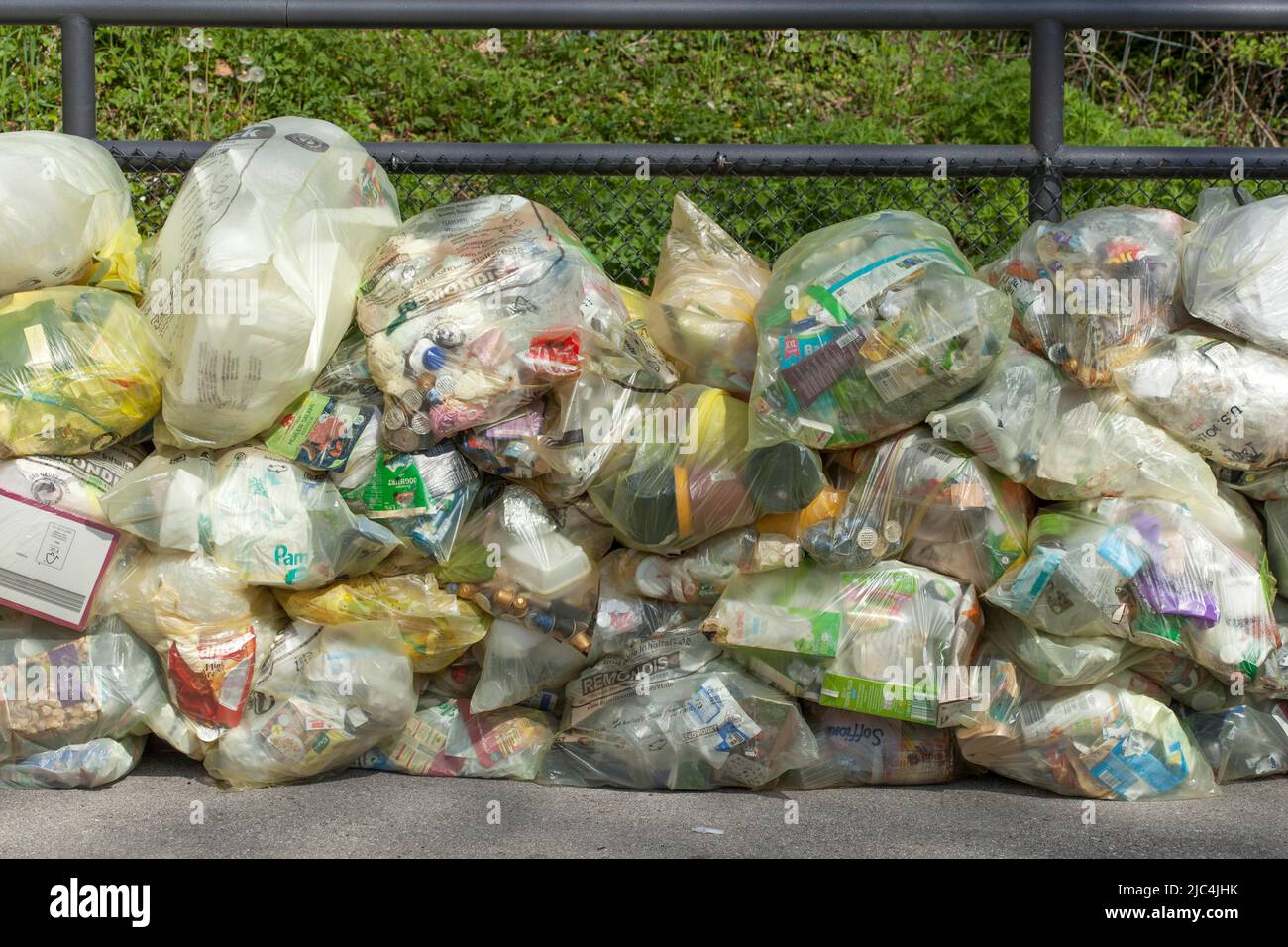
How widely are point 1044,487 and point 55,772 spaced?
2136 millimetres

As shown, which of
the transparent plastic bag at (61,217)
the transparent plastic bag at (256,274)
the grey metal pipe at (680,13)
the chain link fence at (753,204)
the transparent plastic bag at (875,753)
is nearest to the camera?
the transparent plastic bag at (256,274)

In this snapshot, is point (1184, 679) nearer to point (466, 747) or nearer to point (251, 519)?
point (466, 747)

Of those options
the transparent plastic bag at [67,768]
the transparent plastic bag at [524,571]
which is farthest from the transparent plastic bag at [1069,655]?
the transparent plastic bag at [67,768]

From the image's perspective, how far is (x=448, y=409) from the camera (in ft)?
8.65

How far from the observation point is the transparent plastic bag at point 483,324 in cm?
264

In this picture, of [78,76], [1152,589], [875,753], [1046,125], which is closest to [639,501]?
[875,753]

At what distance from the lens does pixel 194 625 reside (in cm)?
268

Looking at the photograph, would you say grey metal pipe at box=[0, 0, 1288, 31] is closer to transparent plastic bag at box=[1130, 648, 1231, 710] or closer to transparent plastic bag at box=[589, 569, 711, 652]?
transparent plastic bag at box=[589, 569, 711, 652]

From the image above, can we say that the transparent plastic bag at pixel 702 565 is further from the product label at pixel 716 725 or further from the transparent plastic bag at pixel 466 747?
the transparent plastic bag at pixel 466 747

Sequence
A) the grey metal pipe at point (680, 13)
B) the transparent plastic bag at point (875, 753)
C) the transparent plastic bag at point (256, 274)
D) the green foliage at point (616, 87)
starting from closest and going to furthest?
the transparent plastic bag at point (256, 274) < the transparent plastic bag at point (875, 753) < the grey metal pipe at point (680, 13) < the green foliage at point (616, 87)

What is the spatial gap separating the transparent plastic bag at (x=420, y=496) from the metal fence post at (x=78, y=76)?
124 cm

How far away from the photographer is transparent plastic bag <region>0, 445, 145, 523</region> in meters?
2.63

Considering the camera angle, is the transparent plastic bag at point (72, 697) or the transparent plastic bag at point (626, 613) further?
the transparent plastic bag at point (626, 613)

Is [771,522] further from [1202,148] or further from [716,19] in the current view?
[1202,148]
